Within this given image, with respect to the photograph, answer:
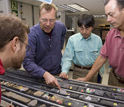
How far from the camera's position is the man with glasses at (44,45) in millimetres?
1422

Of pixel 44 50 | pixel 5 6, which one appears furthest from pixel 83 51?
pixel 5 6

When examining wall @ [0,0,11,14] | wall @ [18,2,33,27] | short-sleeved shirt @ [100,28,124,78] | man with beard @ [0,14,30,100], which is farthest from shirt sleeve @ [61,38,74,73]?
wall @ [18,2,33,27]

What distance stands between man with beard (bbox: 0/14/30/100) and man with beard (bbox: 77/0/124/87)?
0.86 m

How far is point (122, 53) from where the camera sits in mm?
1408

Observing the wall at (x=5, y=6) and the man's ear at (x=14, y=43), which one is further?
the wall at (x=5, y=6)

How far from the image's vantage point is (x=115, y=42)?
1.48 metres

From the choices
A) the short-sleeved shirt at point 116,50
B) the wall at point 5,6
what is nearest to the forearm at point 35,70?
the short-sleeved shirt at point 116,50

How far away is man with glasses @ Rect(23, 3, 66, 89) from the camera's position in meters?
1.42

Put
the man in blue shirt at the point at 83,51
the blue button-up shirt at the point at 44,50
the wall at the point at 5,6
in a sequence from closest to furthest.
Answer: the blue button-up shirt at the point at 44,50 → the man in blue shirt at the point at 83,51 → the wall at the point at 5,6

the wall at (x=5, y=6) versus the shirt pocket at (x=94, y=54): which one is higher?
the wall at (x=5, y=6)

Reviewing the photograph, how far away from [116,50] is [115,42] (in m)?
0.10

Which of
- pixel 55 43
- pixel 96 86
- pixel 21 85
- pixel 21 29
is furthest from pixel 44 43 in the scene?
pixel 96 86

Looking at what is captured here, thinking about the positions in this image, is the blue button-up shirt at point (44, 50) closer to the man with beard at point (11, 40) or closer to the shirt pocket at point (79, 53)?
the shirt pocket at point (79, 53)

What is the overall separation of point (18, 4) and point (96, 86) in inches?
161
